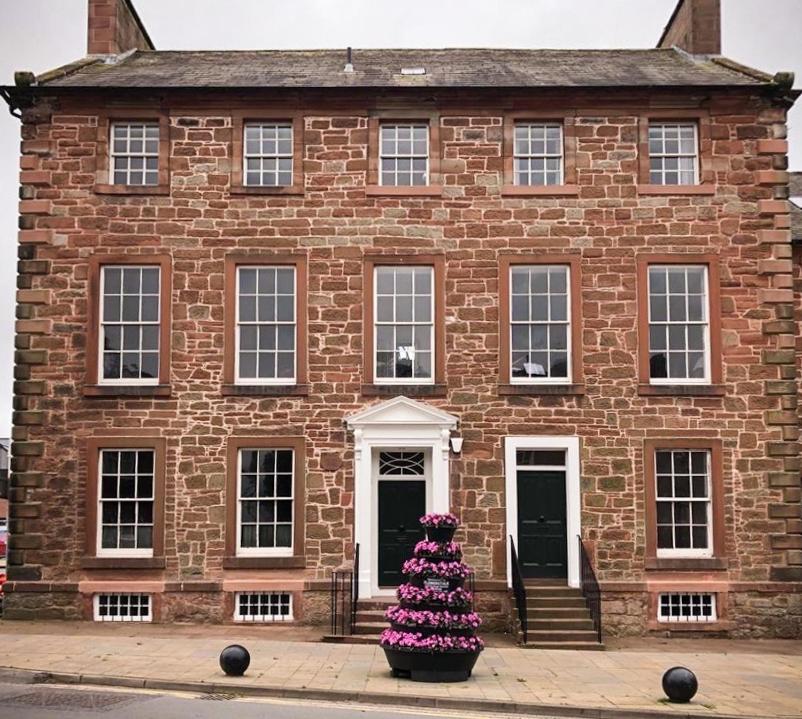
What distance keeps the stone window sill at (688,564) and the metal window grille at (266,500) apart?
6514 millimetres

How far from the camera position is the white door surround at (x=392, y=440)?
1997 cm

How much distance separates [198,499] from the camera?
20.0 metres

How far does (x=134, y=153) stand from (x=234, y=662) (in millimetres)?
10522

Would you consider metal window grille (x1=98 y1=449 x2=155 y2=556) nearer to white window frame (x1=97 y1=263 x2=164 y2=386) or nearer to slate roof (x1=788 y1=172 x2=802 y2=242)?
white window frame (x1=97 y1=263 x2=164 y2=386)

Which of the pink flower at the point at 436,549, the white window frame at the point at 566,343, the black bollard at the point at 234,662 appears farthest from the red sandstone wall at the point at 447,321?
the black bollard at the point at 234,662

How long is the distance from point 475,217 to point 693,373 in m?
4.90

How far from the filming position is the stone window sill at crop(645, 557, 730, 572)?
19.8m

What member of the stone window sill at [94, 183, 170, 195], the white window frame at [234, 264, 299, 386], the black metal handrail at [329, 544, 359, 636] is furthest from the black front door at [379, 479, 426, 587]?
the stone window sill at [94, 183, 170, 195]

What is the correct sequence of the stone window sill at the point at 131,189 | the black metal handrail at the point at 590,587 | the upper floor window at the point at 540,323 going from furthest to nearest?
1. the stone window sill at the point at 131,189
2. the upper floor window at the point at 540,323
3. the black metal handrail at the point at 590,587

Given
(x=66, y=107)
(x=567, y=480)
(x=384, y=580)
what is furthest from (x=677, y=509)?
(x=66, y=107)

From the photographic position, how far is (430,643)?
1455cm

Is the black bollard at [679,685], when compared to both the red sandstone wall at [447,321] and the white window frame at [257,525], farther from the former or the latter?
the white window frame at [257,525]

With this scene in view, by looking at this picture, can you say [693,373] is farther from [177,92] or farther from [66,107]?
[66,107]

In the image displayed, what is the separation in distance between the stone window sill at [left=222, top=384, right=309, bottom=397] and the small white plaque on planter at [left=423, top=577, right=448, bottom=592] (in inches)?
238
